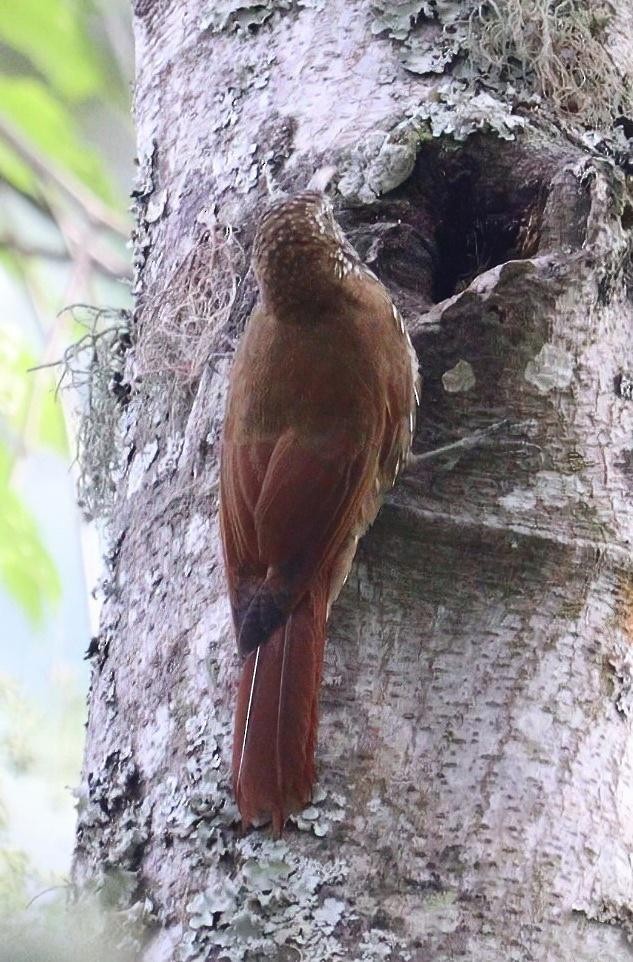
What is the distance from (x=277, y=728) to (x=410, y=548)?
0.38 meters

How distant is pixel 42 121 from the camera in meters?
3.50

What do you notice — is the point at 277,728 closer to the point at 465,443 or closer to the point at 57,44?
the point at 465,443

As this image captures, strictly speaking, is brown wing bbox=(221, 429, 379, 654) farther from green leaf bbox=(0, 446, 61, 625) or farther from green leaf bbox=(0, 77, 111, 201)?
green leaf bbox=(0, 77, 111, 201)

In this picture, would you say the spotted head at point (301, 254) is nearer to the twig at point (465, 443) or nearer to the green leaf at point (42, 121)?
the twig at point (465, 443)

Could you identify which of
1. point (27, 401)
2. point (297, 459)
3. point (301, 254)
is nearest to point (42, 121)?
point (27, 401)

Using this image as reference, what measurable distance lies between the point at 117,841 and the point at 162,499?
0.60 meters

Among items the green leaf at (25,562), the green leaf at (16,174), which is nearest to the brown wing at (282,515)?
the green leaf at (25,562)

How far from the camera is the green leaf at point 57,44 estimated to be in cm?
353

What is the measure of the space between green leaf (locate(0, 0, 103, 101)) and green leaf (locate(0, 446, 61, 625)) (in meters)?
1.29

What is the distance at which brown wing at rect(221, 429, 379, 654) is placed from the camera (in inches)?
77.0

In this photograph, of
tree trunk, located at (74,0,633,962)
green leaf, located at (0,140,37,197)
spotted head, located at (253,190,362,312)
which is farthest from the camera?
green leaf, located at (0,140,37,197)

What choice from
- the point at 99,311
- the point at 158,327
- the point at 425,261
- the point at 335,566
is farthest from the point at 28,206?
the point at 335,566

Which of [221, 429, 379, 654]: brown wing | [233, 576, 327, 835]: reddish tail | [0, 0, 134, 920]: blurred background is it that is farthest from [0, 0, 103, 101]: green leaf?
[233, 576, 327, 835]: reddish tail

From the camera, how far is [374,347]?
2.26 metres
